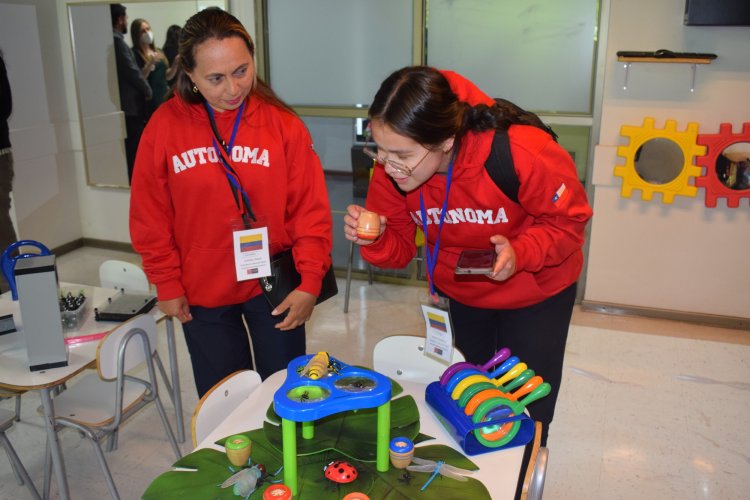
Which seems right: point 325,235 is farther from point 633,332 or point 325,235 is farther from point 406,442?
point 633,332

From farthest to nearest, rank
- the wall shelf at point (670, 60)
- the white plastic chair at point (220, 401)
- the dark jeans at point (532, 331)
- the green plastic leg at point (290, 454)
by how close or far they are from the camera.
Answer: the wall shelf at point (670, 60) → the dark jeans at point (532, 331) → the white plastic chair at point (220, 401) → the green plastic leg at point (290, 454)

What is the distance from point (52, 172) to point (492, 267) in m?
4.14

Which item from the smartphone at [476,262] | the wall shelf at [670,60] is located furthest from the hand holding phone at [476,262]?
the wall shelf at [670,60]

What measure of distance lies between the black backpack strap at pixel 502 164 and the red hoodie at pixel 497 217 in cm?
1

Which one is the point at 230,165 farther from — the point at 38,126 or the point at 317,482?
the point at 38,126

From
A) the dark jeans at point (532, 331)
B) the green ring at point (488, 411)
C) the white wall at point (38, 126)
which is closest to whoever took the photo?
the green ring at point (488, 411)

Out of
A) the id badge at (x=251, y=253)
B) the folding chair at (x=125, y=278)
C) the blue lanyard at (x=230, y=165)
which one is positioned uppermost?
the blue lanyard at (x=230, y=165)

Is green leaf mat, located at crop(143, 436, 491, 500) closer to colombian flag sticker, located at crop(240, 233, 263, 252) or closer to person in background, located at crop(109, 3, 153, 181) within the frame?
colombian flag sticker, located at crop(240, 233, 263, 252)

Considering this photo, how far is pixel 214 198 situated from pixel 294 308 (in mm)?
395

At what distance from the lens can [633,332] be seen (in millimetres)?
3729

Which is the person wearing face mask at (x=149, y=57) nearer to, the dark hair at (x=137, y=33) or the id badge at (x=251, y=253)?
the dark hair at (x=137, y=33)

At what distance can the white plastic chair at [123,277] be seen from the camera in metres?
2.76

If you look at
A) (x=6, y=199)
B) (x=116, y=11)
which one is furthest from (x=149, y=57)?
(x=6, y=199)

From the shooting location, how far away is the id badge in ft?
6.31
